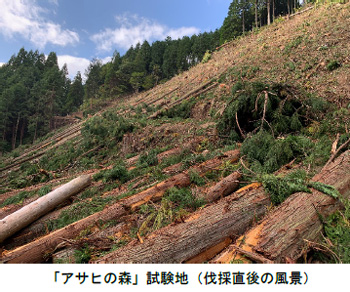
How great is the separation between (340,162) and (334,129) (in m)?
2.21

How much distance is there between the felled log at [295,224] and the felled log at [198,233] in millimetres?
324

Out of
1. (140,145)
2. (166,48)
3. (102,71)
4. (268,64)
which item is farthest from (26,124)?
(268,64)

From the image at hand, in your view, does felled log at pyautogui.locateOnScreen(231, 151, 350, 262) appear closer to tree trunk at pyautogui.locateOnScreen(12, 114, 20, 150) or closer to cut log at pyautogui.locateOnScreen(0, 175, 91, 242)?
cut log at pyautogui.locateOnScreen(0, 175, 91, 242)

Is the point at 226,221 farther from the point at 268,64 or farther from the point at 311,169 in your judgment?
the point at 268,64

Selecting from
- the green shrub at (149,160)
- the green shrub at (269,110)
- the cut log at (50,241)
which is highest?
the green shrub at (269,110)

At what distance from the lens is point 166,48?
156 ft

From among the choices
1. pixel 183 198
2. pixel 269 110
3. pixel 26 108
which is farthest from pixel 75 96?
pixel 183 198

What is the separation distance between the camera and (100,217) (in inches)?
181

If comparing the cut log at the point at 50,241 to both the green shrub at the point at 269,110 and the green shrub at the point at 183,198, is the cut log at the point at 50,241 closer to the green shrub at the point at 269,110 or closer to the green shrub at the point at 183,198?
the green shrub at the point at 183,198

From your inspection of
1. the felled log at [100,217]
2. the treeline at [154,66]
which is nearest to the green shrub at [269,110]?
the felled log at [100,217]

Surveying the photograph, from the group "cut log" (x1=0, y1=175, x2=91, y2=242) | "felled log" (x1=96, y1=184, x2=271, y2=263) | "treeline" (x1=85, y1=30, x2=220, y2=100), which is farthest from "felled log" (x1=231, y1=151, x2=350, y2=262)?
"treeline" (x1=85, y1=30, x2=220, y2=100)

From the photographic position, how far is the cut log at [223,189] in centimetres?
449

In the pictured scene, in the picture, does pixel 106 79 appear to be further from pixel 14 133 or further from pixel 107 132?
pixel 107 132

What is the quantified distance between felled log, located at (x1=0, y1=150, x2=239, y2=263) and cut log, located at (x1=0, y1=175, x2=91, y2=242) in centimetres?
115
